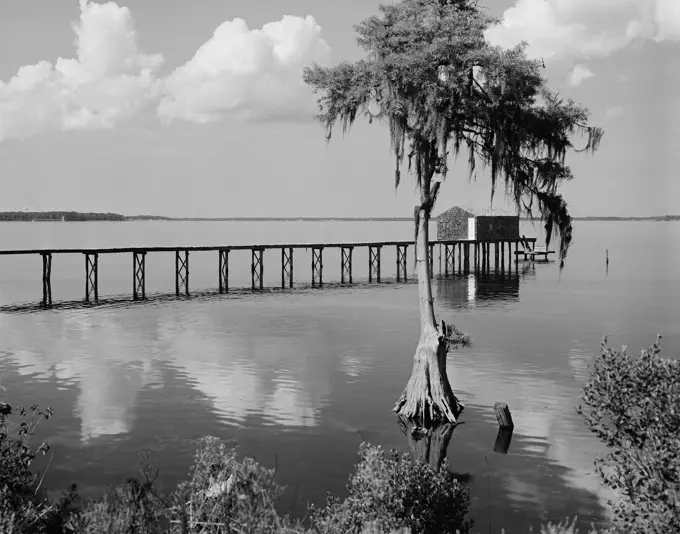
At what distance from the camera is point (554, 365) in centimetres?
3078

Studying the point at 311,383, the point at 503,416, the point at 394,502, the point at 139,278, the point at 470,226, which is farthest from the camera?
the point at 470,226

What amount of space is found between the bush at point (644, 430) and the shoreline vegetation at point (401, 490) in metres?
0.01

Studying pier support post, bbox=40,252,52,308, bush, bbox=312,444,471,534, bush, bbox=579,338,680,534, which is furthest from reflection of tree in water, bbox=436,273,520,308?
bush, bbox=579,338,680,534

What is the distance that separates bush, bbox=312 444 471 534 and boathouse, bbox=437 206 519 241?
251 feet

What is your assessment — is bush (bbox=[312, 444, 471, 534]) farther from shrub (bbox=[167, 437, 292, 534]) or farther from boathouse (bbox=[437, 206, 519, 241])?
boathouse (bbox=[437, 206, 519, 241])

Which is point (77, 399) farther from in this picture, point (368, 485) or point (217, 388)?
point (368, 485)

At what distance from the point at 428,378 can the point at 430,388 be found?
0.33 m

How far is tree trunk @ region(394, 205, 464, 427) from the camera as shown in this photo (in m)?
20.8

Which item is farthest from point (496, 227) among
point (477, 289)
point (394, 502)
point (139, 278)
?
point (394, 502)

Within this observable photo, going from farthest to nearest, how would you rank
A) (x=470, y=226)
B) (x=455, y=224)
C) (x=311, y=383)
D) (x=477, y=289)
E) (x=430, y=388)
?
1. (x=455, y=224)
2. (x=470, y=226)
3. (x=477, y=289)
4. (x=311, y=383)
5. (x=430, y=388)

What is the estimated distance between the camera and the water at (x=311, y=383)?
17234 mm

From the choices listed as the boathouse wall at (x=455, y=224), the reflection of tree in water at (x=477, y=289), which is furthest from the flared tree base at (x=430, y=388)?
the boathouse wall at (x=455, y=224)

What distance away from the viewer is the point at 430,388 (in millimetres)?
21172

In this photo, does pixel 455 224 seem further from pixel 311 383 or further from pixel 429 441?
pixel 429 441
